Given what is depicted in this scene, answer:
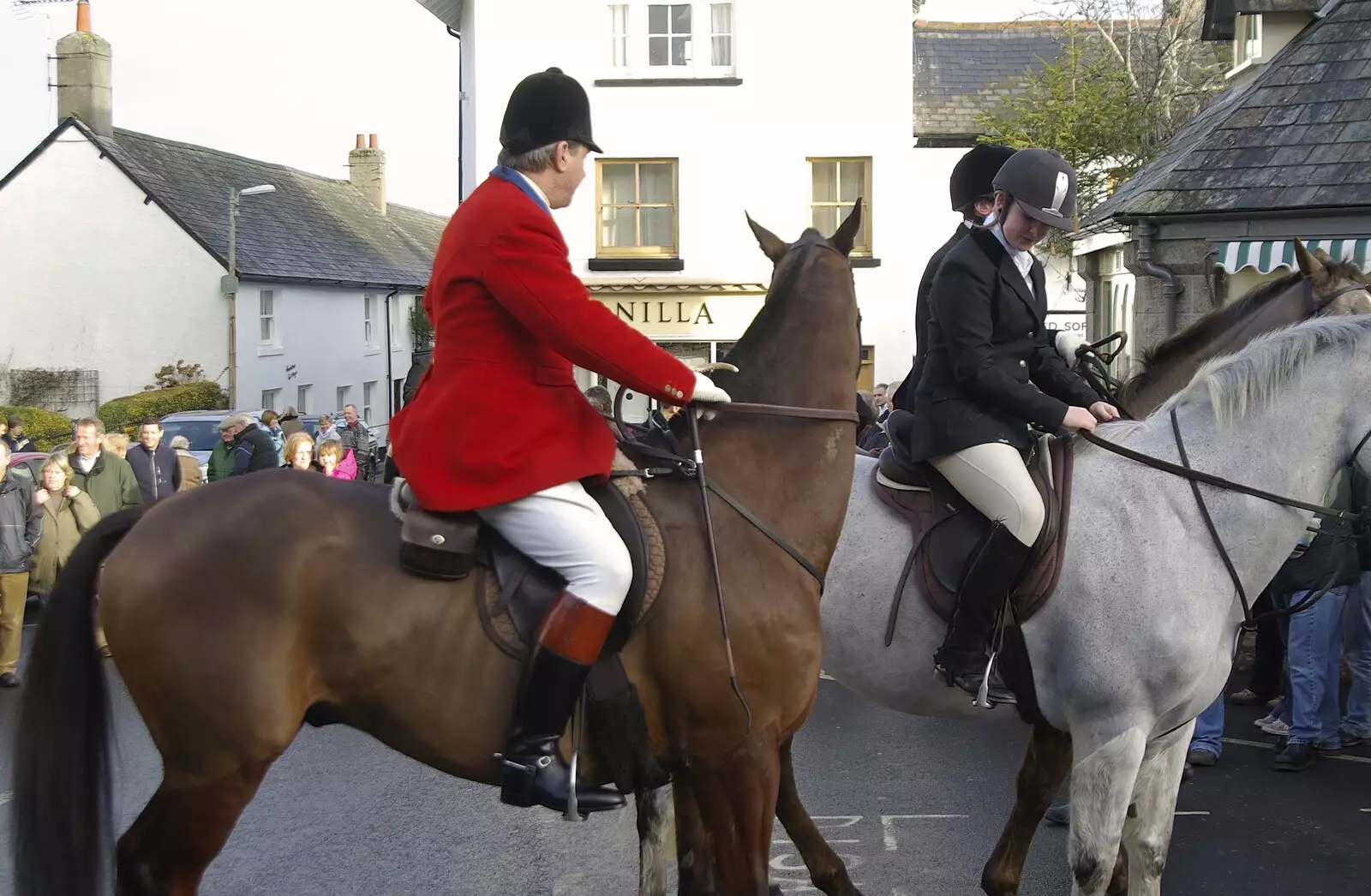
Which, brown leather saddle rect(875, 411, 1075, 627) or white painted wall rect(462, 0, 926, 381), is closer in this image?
brown leather saddle rect(875, 411, 1075, 627)

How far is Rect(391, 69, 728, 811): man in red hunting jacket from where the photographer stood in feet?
11.6

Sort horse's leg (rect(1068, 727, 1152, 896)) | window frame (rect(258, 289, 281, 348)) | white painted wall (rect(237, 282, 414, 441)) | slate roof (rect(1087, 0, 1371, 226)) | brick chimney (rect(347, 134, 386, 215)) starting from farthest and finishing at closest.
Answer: brick chimney (rect(347, 134, 386, 215)) < window frame (rect(258, 289, 281, 348)) < white painted wall (rect(237, 282, 414, 441)) < slate roof (rect(1087, 0, 1371, 226)) < horse's leg (rect(1068, 727, 1152, 896))

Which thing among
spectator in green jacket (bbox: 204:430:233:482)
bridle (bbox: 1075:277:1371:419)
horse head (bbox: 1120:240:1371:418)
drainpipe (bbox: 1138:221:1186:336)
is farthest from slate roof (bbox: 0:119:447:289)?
horse head (bbox: 1120:240:1371:418)

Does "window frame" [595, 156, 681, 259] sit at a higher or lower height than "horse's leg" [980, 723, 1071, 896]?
higher

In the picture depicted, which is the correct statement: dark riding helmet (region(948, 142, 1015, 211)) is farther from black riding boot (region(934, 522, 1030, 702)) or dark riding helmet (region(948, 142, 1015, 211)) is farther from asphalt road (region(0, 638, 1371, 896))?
asphalt road (region(0, 638, 1371, 896))

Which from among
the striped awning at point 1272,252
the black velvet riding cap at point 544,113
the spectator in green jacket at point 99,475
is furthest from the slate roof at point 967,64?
the black velvet riding cap at point 544,113

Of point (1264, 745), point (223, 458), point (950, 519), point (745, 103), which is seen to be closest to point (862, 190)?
point (745, 103)

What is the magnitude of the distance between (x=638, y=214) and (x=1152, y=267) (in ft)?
41.9

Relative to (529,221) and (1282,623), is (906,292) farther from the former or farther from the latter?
(529,221)

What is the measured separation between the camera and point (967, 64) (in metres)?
27.2

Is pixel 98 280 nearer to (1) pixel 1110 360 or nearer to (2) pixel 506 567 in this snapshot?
(1) pixel 1110 360

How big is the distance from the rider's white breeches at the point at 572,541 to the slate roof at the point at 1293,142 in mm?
10059

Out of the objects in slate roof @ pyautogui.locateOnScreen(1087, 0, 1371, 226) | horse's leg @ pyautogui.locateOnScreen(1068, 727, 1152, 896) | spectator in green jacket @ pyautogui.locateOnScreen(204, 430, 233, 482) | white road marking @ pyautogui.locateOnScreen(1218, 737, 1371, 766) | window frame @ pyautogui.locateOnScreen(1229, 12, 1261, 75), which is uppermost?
window frame @ pyautogui.locateOnScreen(1229, 12, 1261, 75)

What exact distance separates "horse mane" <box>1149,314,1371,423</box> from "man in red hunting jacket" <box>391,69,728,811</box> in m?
2.15
